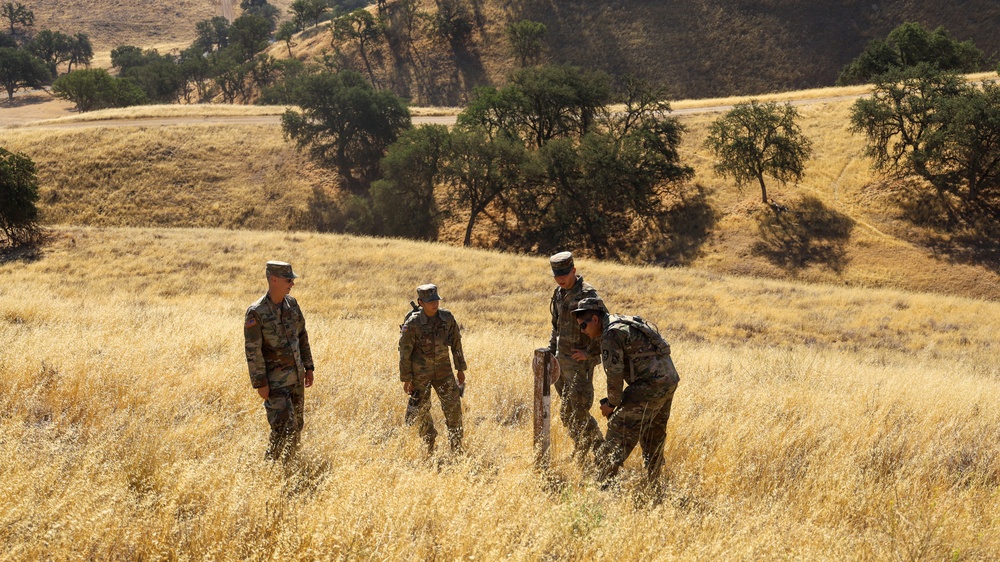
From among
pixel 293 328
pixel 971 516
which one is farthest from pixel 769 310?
pixel 293 328

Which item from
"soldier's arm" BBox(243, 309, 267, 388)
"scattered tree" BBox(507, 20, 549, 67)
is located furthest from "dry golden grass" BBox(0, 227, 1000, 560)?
"scattered tree" BBox(507, 20, 549, 67)

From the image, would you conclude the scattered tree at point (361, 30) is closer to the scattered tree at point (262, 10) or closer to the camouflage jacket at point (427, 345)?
the scattered tree at point (262, 10)

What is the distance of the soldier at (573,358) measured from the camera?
6336mm

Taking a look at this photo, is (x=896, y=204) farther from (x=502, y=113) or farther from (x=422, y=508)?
(x=422, y=508)

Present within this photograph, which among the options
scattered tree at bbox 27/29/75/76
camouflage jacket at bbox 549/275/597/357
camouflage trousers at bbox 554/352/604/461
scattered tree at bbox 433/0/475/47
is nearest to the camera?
camouflage trousers at bbox 554/352/604/461

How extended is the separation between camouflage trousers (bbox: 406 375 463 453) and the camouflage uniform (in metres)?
1.62

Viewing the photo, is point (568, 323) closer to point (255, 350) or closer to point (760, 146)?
point (255, 350)

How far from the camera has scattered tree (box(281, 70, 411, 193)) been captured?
48.6 meters

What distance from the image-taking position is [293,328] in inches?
239

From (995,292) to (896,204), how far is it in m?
8.16

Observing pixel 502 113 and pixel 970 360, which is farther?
pixel 502 113

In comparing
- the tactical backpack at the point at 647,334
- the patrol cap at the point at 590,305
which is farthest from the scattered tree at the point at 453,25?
the tactical backpack at the point at 647,334

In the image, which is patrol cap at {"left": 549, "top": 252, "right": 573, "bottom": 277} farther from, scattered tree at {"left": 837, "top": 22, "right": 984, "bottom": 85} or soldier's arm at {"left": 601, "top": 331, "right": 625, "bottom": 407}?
scattered tree at {"left": 837, "top": 22, "right": 984, "bottom": 85}

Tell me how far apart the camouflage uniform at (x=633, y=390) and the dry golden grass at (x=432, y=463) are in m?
0.28
